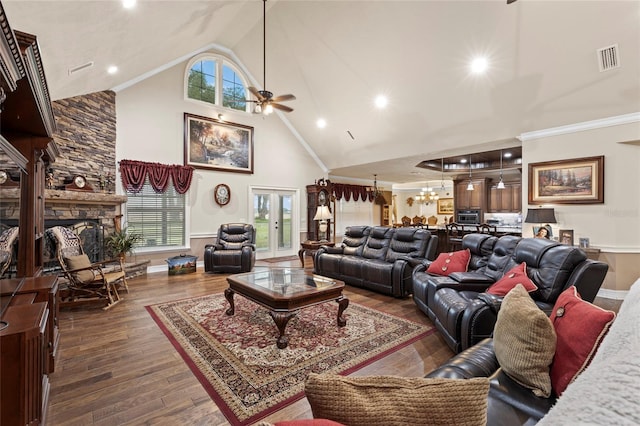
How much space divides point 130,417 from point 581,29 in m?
5.65

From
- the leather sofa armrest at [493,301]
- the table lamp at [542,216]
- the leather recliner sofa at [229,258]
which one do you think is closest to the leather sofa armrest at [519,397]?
the leather sofa armrest at [493,301]

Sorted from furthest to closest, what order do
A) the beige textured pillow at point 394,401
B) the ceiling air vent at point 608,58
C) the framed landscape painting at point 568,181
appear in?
the framed landscape painting at point 568,181
the ceiling air vent at point 608,58
the beige textured pillow at point 394,401

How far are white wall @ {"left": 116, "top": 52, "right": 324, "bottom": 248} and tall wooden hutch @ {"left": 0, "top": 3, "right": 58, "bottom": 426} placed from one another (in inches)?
126

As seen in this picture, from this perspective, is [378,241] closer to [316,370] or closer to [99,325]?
[316,370]

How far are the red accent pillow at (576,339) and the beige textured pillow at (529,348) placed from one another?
32mm

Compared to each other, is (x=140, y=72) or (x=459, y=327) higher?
(x=140, y=72)

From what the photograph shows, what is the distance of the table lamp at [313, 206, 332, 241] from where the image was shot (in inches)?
266

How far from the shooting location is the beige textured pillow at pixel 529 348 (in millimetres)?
1274

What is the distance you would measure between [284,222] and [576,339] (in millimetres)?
7233

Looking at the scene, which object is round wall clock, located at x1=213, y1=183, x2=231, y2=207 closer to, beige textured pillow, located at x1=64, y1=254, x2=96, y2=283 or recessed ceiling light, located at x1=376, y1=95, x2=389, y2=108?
beige textured pillow, located at x1=64, y1=254, x2=96, y2=283

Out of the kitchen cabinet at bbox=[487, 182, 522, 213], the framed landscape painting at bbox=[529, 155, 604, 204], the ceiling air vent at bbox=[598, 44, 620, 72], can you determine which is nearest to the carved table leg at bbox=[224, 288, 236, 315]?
the framed landscape painting at bbox=[529, 155, 604, 204]

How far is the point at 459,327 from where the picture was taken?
2375 millimetres

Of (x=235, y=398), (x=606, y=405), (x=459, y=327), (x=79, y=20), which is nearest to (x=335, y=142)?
(x=79, y=20)

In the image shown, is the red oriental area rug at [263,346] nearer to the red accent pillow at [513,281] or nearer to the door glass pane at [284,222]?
the red accent pillow at [513,281]
